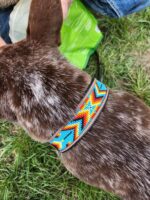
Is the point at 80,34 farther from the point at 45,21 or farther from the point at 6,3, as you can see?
the point at 45,21

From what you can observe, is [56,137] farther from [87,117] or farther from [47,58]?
[47,58]

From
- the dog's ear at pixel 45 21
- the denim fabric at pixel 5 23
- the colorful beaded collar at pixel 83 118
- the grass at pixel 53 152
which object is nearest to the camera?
the dog's ear at pixel 45 21

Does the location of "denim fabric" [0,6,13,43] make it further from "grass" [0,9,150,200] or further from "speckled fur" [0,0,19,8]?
"grass" [0,9,150,200]

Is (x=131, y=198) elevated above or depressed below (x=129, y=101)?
below

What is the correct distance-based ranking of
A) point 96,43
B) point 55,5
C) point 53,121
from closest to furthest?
1. point 55,5
2. point 53,121
3. point 96,43

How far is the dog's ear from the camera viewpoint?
2.33 m

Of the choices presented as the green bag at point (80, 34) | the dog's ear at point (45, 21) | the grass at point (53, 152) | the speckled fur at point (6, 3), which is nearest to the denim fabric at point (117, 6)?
the green bag at point (80, 34)

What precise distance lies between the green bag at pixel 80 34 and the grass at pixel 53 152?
216mm

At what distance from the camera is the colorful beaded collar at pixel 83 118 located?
247 centimetres

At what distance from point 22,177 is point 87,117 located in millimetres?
1492

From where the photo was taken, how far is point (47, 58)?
2.60m

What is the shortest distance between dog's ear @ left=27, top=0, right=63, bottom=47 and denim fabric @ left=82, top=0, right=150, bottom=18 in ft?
3.38

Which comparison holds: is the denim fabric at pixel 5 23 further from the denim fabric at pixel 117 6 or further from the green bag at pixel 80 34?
the denim fabric at pixel 117 6

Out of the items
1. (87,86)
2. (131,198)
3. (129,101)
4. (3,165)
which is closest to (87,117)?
(87,86)
